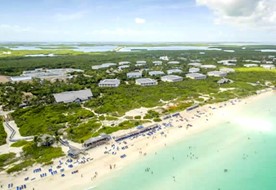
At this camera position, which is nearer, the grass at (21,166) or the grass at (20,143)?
the grass at (21,166)

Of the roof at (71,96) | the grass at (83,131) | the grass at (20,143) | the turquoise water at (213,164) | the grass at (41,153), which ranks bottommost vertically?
the turquoise water at (213,164)

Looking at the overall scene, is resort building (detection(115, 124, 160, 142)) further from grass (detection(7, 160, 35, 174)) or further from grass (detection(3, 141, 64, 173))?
grass (detection(7, 160, 35, 174))

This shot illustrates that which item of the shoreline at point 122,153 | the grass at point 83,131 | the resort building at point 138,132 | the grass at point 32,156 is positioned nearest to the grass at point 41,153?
the grass at point 32,156

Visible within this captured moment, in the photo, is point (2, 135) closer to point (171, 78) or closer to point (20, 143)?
point (20, 143)

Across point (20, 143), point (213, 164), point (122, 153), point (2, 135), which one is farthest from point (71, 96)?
point (213, 164)

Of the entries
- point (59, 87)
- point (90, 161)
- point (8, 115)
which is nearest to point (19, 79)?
point (59, 87)

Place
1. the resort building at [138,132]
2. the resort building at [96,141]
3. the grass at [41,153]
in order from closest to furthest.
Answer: the grass at [41,153] < the resort building at [96,141] < the resort building at [138,132]

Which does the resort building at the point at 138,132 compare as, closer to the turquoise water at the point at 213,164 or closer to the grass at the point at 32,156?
the turquoise water at the point at 213,164

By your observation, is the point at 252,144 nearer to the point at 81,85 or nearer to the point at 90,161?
the point at 90,161
